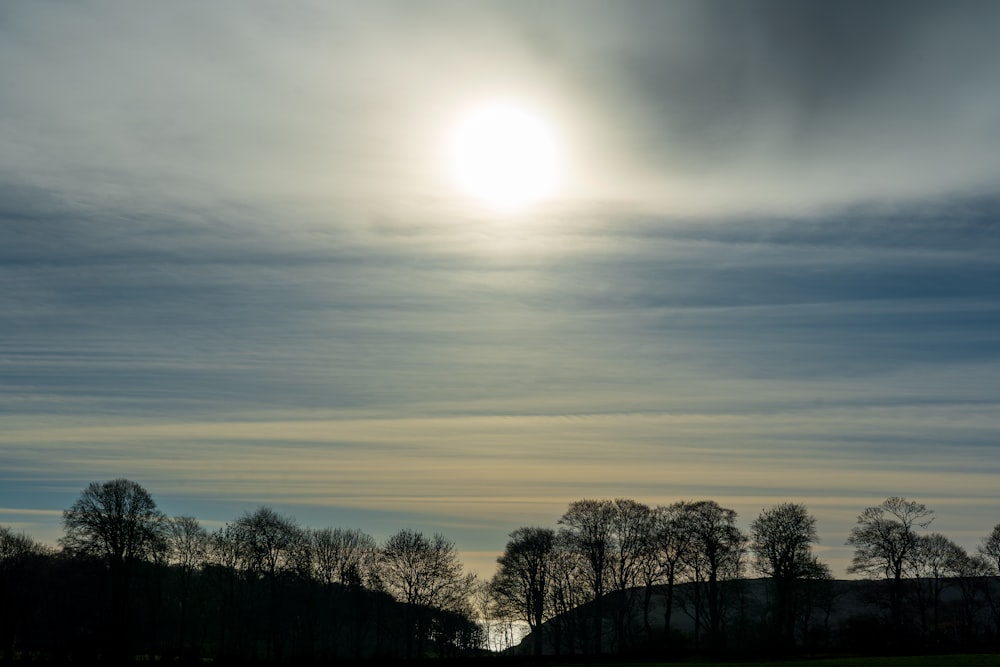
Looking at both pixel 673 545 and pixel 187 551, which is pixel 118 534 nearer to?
pixel 187 551

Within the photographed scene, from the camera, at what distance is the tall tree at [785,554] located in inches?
4422

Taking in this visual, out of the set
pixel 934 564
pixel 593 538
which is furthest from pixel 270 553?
pixel 934 564

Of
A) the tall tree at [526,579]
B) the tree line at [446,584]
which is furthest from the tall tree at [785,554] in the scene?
the tall tree at [526,579]

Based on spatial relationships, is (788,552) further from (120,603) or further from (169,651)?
(120,603)

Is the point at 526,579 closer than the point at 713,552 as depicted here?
No

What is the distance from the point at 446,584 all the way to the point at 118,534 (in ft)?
156

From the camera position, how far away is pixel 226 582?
445ft

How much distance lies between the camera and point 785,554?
114 m

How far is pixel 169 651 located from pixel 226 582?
115 feet

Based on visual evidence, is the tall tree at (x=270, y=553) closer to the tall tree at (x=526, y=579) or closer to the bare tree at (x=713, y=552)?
the tall tree at (x=526, y=579)

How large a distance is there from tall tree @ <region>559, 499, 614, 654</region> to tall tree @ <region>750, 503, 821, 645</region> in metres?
21.1

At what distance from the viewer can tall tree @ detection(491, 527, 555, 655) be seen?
130500mm

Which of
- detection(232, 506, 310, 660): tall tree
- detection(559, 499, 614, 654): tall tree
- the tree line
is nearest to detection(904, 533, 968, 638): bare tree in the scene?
the tree line

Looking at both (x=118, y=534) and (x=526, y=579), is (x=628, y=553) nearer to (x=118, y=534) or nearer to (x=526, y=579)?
(x=526, y=579)
